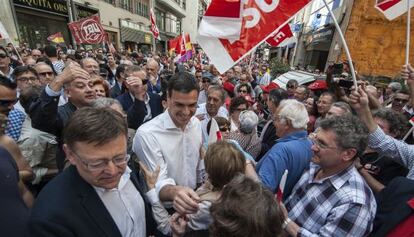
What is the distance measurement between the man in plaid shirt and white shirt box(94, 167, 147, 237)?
1.02m

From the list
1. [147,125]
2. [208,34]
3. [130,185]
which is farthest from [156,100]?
[130,185]

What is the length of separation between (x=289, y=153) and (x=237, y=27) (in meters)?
1.74

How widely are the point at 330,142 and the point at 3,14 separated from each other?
65.9ft

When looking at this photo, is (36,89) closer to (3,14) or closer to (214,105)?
(214,105)

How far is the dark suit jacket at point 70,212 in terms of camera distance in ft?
3.77

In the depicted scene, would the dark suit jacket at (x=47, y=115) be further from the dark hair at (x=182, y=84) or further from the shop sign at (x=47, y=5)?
the shop sign at (x=47, y=5)

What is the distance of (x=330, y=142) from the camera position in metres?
1.86

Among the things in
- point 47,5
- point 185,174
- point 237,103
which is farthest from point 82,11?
point 185,174

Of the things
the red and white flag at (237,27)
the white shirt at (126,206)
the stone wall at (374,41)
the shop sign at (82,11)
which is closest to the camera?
the white shirt at (126,206)

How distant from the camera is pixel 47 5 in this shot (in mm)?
18906

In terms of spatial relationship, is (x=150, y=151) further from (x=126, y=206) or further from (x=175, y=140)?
(x=126, y=206)

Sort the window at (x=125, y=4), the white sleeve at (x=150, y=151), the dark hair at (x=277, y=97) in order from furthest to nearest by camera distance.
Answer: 1. the window at (x=125, y=4)
2. the dark hair at (x=277, y=97)
3. the white sleeve at (x=150, y=151)

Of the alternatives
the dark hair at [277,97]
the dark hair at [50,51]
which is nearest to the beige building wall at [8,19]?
the dark hair at [50,51]

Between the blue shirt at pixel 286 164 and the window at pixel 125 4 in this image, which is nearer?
the blue shirt at pixel 286 164
